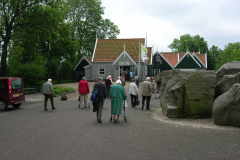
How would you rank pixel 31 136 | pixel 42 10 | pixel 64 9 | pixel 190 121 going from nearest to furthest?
pixel 31 136
pixel 190 121
pixel 42 10
pixel 64 9

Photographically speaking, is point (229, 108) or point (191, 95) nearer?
point (229, 108)

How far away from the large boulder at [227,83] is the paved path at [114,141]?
266 cm

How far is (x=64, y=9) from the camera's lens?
25.7m

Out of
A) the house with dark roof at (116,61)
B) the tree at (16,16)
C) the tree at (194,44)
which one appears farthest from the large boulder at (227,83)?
the tree at (194,44)

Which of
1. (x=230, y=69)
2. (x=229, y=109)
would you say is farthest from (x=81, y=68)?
(x=229, y=109)

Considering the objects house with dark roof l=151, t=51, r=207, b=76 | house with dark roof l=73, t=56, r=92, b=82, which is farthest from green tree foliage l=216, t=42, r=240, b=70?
house with dark roof l=73, t=56, r=92, b=82

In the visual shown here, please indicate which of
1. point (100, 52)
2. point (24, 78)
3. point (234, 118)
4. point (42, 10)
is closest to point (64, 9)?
point (42, 10)

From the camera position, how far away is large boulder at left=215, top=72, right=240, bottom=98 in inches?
384

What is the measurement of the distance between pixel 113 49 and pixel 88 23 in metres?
11.2

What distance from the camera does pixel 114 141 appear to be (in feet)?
22.1

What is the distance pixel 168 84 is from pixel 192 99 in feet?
4.47

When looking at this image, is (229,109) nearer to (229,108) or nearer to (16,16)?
(229,108)

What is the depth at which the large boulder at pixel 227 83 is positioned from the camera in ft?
32.0

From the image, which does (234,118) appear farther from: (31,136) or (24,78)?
(24,78)
